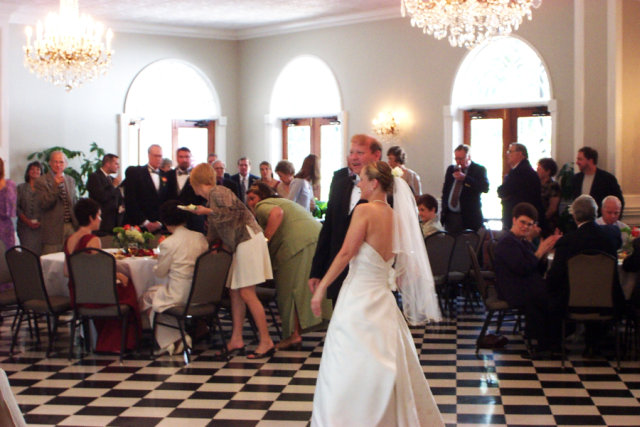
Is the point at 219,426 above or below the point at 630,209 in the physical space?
below

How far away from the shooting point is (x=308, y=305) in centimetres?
753

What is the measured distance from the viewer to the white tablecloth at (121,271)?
7.23 metres

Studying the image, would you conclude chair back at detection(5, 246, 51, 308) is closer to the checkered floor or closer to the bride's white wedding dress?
the checkered floor

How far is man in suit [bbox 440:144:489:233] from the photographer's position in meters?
10.6

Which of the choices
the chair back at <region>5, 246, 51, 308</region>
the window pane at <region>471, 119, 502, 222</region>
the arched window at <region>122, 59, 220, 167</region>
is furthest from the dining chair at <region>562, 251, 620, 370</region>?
the arched window at <region>122, 59, 220, 167</region>

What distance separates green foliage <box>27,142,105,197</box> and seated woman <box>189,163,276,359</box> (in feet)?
21.1

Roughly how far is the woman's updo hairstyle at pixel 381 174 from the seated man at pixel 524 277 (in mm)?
2402

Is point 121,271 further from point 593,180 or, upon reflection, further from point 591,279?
point 593,180

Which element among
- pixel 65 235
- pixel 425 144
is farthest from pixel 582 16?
pixel 65 235

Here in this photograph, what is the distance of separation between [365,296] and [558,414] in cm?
165

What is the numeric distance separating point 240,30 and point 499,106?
4932mm

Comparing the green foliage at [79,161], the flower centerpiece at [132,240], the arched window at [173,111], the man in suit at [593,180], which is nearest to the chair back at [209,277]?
the flower centerpiece at [132,240]

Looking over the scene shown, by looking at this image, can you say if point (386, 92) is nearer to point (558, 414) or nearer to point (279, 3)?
point (279, 3)

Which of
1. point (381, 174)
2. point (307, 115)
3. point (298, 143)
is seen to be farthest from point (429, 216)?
point (298, 143)
